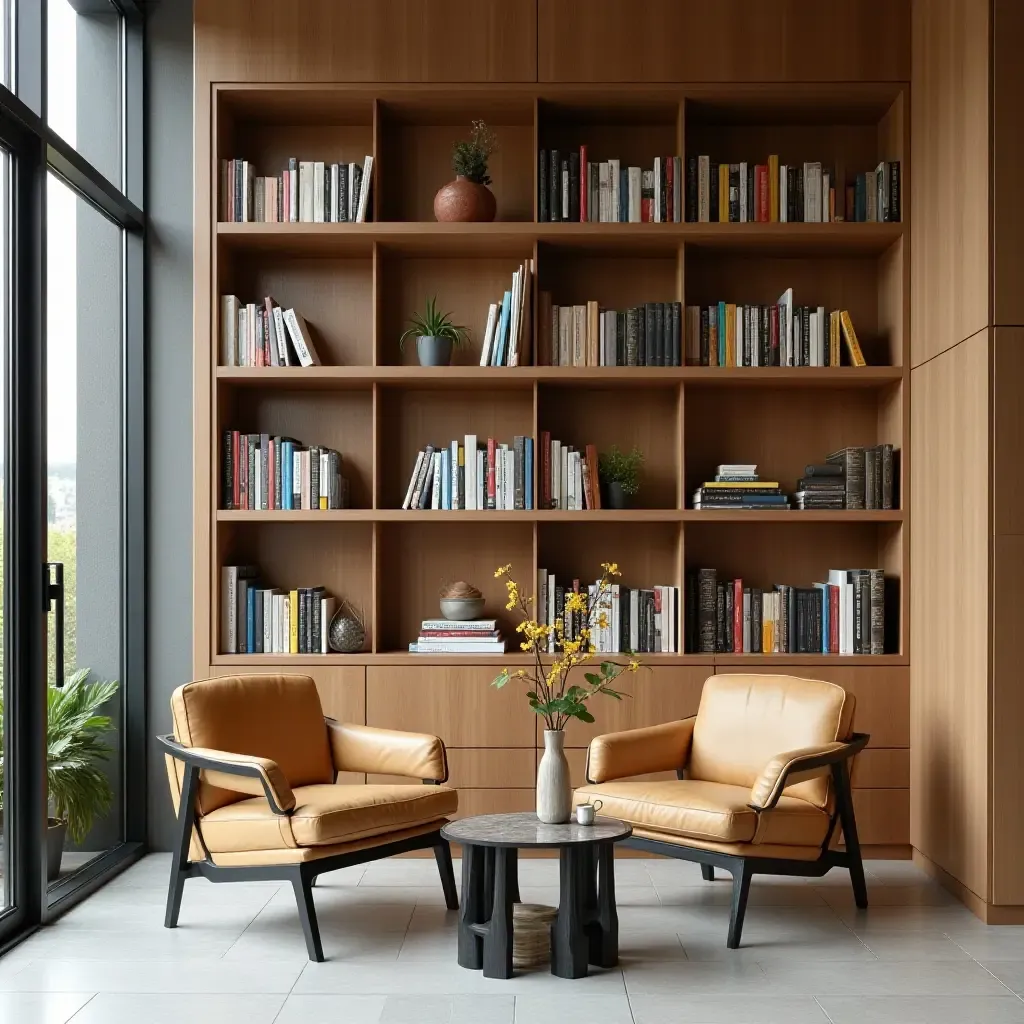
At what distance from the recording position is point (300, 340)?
505 cm

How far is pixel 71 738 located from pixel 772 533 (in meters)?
3.06

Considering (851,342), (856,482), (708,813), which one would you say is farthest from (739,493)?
(708,813)

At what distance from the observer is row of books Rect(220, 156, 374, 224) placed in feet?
16.6

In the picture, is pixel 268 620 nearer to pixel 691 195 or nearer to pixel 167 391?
pixel 167 391

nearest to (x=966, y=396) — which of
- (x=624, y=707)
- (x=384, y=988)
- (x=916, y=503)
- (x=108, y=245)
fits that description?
(x=916, y=503)

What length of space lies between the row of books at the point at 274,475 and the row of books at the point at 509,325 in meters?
0.81

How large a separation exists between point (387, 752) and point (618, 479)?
5.18 feet

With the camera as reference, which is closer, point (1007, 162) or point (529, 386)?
point (1007, 162)

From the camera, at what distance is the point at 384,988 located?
11.4ft

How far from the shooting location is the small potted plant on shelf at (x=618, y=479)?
5117 millimetres

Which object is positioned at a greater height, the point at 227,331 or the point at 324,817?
the point at 227,331

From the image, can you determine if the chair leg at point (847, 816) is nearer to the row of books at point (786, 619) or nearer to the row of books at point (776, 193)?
the row of books at point (786, 619)

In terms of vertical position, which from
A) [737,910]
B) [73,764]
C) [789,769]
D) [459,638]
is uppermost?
[459,638]

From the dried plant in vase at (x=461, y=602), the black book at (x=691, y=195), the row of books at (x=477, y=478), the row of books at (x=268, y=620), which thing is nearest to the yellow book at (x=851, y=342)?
the black book at (x=691, y=195)
